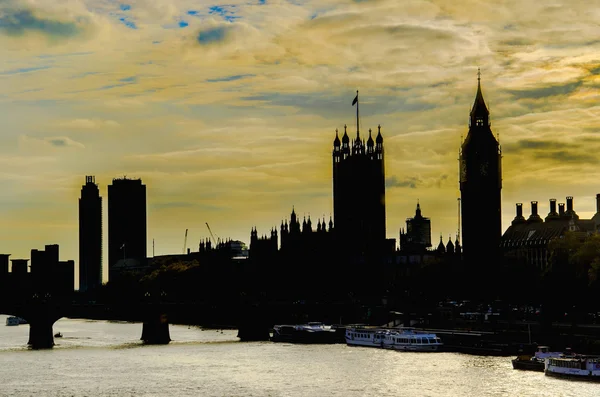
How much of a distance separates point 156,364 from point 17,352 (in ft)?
86.5

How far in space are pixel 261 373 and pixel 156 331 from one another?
5057cm

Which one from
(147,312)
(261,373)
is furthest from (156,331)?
(261,373)

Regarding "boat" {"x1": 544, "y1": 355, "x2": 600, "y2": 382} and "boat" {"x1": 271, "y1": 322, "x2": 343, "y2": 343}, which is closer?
"boat" {"x1": 544, "y1": 355, "x2": 600, "y2": 382}

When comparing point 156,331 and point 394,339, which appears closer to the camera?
point 394,339

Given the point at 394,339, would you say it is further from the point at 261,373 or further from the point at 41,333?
the point at 41,333

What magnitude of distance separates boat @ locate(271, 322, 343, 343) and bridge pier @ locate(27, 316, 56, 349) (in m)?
28.3

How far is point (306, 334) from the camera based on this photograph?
6688 inches

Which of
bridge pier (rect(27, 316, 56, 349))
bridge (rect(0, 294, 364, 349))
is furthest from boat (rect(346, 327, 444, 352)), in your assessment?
bridge pier (rect(27, 316, 56, 349))

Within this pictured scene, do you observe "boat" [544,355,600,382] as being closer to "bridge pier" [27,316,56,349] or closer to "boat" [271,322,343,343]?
"boat" [271,322,343,343]

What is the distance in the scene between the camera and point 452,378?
4574 inches

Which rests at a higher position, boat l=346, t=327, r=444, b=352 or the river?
boat l=346, t=327, r=444, b=352

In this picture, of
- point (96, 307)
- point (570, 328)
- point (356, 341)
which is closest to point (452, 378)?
point (570, 328)

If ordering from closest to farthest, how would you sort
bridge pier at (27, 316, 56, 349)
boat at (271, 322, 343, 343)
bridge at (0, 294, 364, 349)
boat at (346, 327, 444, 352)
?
boat at (346, 327, 444, 352)
bridge pier at (27, 316, 56, 349)
bridge at (0, 294, 364, 349)
boat at (271, 322, 343, 343)

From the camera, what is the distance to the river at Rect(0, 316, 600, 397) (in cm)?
10875
